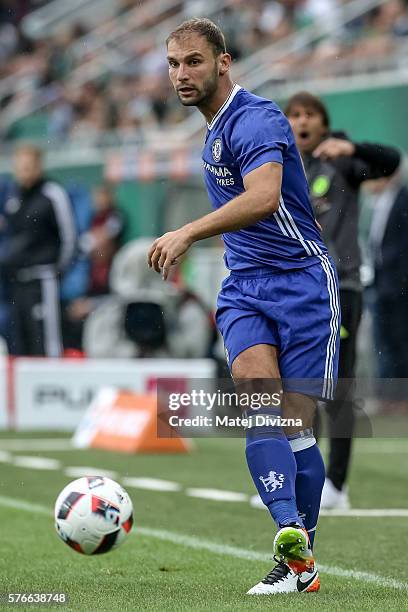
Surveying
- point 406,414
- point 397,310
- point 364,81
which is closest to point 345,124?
point 364,81

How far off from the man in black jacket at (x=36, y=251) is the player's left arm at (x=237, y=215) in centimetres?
820

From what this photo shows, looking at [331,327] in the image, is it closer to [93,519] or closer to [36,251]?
[93,519]

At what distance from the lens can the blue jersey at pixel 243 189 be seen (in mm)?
5186

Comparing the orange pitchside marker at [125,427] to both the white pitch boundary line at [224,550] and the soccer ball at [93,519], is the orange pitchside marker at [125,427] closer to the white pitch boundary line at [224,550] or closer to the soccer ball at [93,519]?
the white pitch boundary line at [224,550]

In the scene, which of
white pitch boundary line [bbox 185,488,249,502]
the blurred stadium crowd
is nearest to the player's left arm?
white pitch boundary line [bbox 185,488,249,502]

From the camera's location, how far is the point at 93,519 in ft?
17.9

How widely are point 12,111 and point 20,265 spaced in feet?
37.3

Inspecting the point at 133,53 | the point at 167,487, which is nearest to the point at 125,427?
the point at 167,487

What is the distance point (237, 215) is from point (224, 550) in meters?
2.04

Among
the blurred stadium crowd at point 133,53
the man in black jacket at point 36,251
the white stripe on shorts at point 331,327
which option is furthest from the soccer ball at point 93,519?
the blurred stadium crowd at point 133,53

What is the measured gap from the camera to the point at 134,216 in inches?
723

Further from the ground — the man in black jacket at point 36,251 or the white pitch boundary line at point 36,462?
the man in black jacket at point 36,251

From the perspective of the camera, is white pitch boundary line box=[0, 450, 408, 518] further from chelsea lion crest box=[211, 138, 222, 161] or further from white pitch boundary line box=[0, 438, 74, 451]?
chelsea lion crest box=[211, 138, 222, 161]

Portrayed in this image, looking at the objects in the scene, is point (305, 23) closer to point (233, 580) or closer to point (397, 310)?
Result: point (397, 310)
